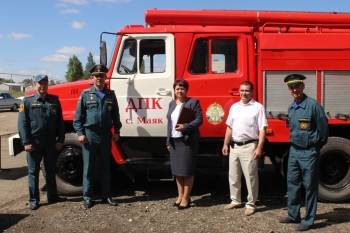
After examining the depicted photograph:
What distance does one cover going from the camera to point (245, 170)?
4945mm

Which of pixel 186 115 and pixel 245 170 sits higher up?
pixel 186 115

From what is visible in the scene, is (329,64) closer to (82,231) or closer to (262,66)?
(262,66)

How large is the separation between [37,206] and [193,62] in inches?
118

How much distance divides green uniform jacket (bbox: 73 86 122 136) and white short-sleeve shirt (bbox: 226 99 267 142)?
165 centimetres

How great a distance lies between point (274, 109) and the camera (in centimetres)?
533

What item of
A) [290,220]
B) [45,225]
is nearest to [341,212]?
[290,220]

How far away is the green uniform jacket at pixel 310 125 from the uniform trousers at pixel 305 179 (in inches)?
4.3

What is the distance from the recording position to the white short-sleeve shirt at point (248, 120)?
189 inches

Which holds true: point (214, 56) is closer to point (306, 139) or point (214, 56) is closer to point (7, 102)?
point (306, 139)

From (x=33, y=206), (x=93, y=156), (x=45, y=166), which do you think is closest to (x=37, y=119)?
(x=45, y=166)

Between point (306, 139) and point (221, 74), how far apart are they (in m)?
1.62

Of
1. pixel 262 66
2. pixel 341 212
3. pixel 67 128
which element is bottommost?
pixel 341 212

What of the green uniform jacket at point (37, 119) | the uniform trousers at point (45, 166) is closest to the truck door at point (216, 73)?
the green uniform jacket at point (37, 119)

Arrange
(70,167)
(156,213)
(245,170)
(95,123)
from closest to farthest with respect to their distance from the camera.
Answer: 1. (245,170)
2. (156,213)
3. (95,123)
4. (70,167)
